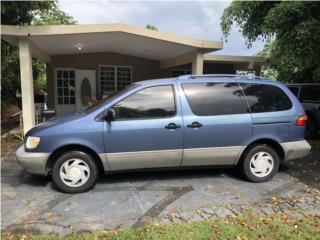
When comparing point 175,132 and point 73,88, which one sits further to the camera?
point 73,88

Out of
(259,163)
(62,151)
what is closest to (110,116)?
(62,151)

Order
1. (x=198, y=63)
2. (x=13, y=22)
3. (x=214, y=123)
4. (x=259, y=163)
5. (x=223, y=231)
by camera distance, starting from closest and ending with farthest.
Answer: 1. (x=223, y=231)
2. (x=214, y=123)
3. (x=259, y=163)
4. (x=198, y=63)
5. (x=13, y=22)

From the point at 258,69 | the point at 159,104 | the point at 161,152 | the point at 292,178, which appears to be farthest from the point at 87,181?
the point at 258,69

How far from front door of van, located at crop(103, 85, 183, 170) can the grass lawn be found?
138 centimetres

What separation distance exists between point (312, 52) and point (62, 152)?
7.10 m

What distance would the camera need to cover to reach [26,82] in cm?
834

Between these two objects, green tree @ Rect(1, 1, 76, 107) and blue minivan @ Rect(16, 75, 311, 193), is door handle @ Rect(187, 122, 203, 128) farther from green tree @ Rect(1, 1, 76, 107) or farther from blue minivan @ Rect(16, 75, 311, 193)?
green tree @ Rect(1, 1, 76, 107)

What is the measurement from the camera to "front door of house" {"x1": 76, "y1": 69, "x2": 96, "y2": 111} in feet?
44.0

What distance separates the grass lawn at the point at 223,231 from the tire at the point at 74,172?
128 centimetres

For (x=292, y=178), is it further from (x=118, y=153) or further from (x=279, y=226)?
(x=118, y=153)

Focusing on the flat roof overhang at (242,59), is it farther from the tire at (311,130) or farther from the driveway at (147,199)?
the driveway at (147,199)

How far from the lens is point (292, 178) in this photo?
5.78 meters

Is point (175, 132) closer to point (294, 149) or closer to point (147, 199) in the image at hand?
point (147, 199)

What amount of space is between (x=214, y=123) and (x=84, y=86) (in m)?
9.47
